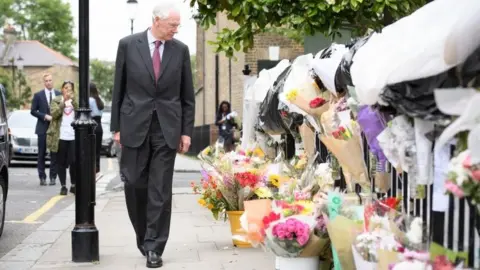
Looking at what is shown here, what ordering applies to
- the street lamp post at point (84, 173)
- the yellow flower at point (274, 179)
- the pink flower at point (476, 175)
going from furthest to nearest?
1. the yellow flower at point (274, 179)
2. the street lamp post at point (84, 173)
3. the pink flower at point (476, 175)

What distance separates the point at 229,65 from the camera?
103ft

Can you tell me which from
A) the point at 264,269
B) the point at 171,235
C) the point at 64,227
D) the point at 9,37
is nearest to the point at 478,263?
the point at 264,269

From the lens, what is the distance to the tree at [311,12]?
8.38m

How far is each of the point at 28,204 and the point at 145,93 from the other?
19.4ft

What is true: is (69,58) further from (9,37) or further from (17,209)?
(17,209)

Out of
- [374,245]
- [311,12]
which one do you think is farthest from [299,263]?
[311,12]

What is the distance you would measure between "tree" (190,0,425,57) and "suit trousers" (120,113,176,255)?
259cm

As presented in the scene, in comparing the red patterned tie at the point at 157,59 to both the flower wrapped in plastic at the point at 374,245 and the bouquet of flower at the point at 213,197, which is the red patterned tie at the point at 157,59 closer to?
the bouquet of flower at the point at 213,197

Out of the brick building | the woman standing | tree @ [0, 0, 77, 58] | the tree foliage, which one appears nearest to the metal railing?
the woman standing

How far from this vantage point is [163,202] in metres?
6.45

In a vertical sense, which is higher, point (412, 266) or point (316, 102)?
point (316, 102)

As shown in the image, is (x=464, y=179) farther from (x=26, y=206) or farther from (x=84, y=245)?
(x=26, y=206)

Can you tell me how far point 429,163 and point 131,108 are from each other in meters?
3.09

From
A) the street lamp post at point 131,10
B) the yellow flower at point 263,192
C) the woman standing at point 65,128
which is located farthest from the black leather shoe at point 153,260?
the street lamp post at point 131,10
